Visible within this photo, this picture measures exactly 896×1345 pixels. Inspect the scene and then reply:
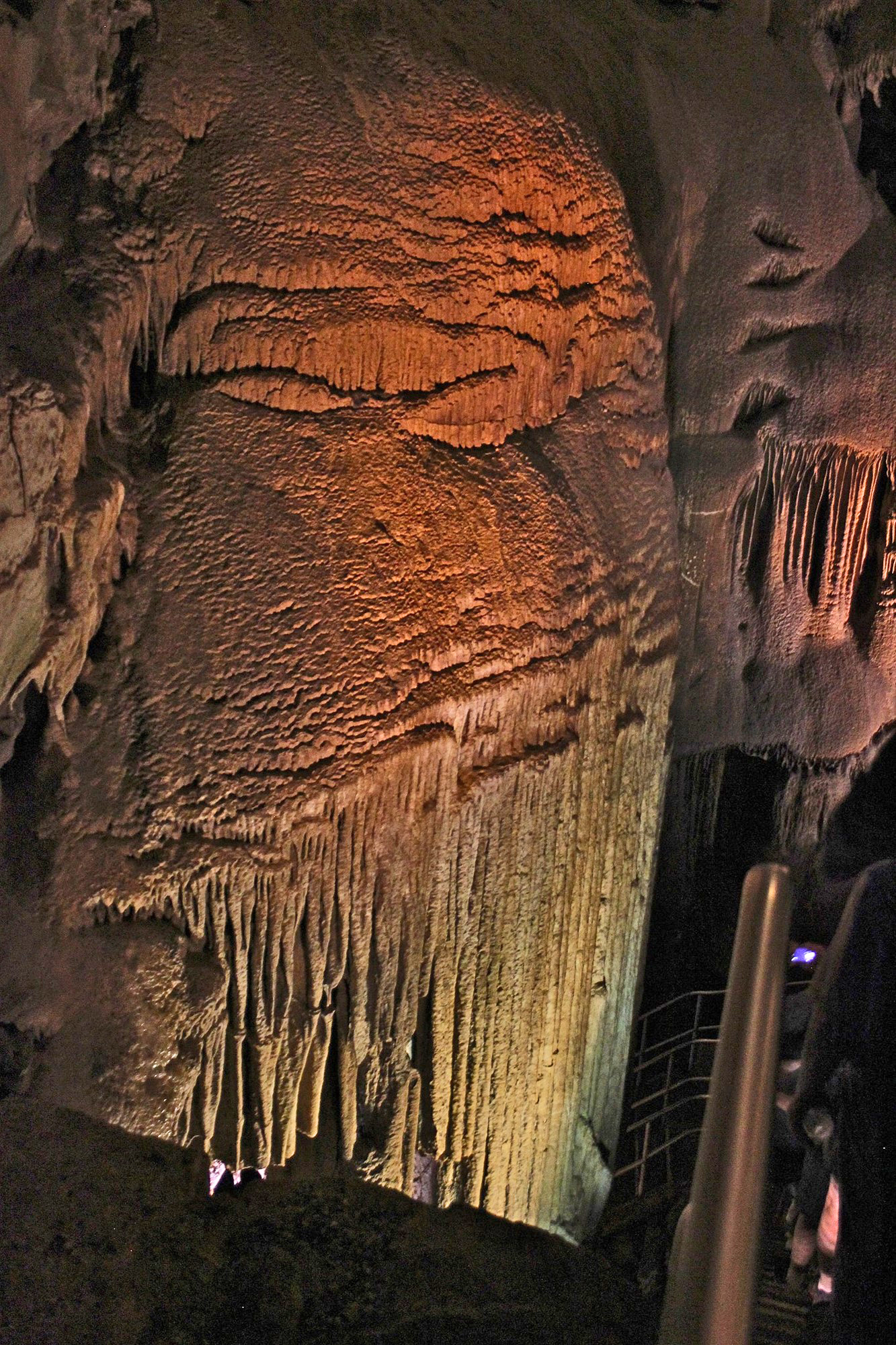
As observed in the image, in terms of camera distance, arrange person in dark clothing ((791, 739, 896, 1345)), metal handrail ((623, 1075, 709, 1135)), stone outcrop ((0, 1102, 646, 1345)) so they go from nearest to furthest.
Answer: stone outcrop ((0, 1102, 646, 1345)) < person in dark clothing ((791, 739, 896, 1345)) < metal handrail ((623, 1075, 709, 1135))

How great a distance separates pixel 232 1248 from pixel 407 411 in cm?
209

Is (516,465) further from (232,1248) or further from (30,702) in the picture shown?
(232,1248)

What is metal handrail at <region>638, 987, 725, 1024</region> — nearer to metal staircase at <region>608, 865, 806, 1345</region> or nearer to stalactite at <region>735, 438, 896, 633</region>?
stalactite at <region>735, 438, 896, 633</region>

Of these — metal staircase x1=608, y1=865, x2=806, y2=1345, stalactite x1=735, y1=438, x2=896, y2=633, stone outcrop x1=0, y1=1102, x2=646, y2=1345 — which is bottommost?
stone outcrop x1=0, y1=1102, x2=646, y2=1345

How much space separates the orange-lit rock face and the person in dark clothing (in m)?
0.87

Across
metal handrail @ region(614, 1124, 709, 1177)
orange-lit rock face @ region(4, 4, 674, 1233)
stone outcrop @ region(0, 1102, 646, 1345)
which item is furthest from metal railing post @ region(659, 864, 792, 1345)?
metal handrail @ region(614, 1124, 709, 1177)

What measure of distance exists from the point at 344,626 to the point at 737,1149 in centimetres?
175

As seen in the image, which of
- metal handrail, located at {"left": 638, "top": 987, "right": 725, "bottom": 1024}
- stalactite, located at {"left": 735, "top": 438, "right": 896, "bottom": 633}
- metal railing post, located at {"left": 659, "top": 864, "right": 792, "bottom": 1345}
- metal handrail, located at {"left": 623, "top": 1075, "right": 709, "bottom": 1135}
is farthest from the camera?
metal handrail, located at {"left": 638, "top": 987, "right": 725, "bottom": 1024}

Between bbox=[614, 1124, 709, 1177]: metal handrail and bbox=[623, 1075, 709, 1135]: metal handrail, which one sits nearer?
bbox=[614, 1124, 709, 1177]: metal handrail

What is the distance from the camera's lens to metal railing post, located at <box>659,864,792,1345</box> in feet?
3.24

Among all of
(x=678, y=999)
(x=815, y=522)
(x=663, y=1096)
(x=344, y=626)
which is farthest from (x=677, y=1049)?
(x=344, y=626)

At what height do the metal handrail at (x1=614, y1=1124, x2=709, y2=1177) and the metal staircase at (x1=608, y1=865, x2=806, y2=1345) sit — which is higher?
the metal staircase at (x1=608, y1=865, x2=806, y2=1345)

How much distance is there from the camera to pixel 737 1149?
1.06m

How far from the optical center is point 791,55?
490cm
